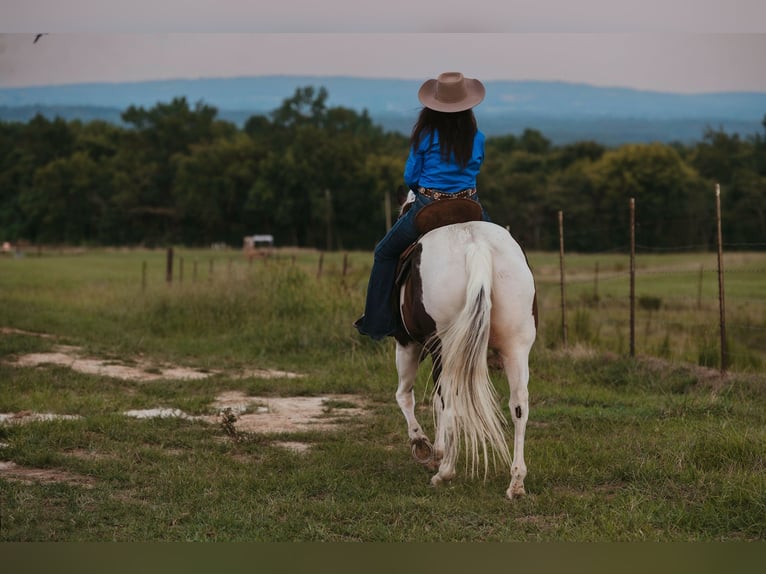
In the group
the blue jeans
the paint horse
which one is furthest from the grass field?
the blue jeans

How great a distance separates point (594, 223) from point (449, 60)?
3983 centimetres

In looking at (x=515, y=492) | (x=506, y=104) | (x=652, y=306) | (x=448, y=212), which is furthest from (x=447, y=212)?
(x=506, y=104)

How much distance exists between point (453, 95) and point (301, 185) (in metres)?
53.0

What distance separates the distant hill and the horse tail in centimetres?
4152

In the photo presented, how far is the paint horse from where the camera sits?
17.8 feet

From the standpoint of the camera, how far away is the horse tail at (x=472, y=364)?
5.40 meters

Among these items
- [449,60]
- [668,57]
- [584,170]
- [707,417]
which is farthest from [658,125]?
[707,417]

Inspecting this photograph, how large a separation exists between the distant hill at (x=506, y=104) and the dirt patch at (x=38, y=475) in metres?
40.3

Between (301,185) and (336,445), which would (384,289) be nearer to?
(336,445)

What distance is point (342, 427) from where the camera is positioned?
759 cm

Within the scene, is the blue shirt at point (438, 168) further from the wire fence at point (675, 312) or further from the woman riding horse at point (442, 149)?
the wire fence at point (675, 312)

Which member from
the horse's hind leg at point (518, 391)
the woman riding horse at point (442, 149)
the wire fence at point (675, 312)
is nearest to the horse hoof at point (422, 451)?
the horse's hind leg at point (518, 391)

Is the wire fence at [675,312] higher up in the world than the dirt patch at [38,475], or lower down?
higher up

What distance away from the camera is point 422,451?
6.16 meters
